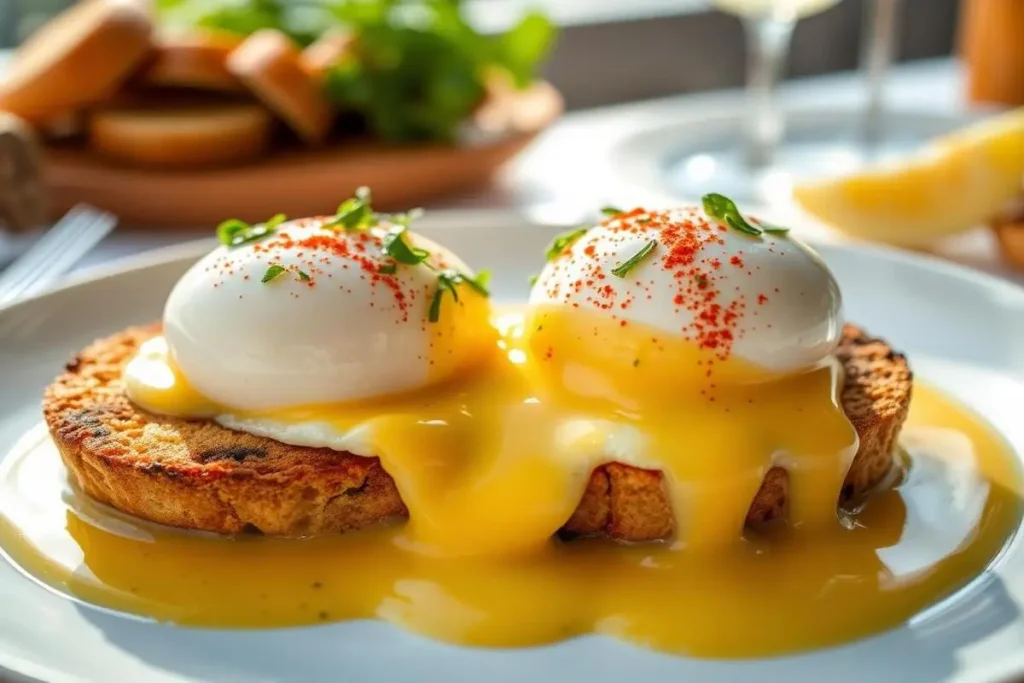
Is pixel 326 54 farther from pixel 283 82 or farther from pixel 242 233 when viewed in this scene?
pixel 242 233

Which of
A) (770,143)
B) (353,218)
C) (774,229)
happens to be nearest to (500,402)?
(353,218)

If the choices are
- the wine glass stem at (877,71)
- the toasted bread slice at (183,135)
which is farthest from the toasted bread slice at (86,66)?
the wine glass stem at (877,71)

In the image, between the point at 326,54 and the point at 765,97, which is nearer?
the point at 326,54

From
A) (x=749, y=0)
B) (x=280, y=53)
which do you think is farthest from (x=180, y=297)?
(x=749, y=0)

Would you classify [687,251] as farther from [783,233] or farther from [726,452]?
[726,452]

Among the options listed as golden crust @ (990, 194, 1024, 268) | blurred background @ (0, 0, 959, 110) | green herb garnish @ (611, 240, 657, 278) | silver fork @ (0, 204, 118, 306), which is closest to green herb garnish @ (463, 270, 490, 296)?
green herb garnish @ (611, 240, 657, 278)

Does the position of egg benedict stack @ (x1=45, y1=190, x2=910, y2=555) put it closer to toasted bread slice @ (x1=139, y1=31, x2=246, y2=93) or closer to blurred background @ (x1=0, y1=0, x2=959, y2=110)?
toasted bread slice @ (x1=139, y1=31, x2=246, y2=93)
